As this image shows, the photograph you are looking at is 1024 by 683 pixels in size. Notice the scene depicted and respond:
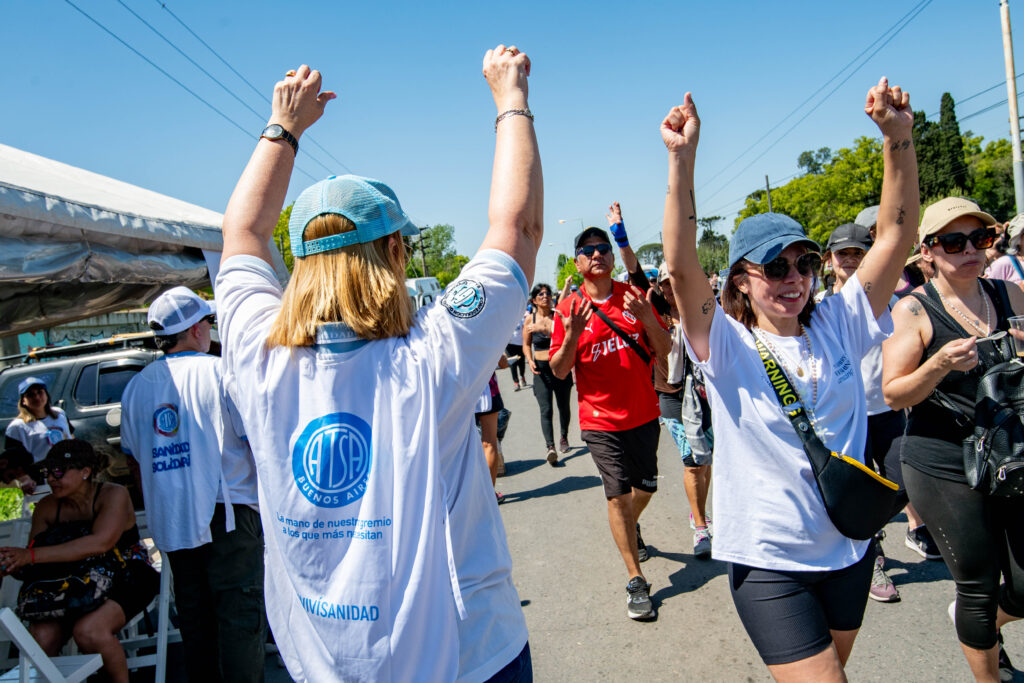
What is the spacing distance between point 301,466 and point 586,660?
9.97ft

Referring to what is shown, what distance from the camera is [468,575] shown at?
1.45 meters

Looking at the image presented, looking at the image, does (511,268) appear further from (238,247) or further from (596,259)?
(596,259)

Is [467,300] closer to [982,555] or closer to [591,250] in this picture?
[982,555]

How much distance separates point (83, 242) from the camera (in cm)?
376

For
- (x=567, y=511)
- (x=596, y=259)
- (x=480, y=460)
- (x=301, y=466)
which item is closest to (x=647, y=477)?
(x=596, y=259)

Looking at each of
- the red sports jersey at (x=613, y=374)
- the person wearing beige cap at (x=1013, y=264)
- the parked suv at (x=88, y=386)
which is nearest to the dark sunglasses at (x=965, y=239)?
the red sports jersey at (x=613, y=374)

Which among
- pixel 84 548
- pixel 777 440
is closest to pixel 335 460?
pixel 777 440

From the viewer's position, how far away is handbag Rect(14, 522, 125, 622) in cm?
370

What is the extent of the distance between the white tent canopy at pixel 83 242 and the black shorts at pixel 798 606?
2.85m

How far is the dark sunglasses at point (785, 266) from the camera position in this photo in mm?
2439

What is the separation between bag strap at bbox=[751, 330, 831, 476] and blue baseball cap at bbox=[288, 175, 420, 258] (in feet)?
4.98

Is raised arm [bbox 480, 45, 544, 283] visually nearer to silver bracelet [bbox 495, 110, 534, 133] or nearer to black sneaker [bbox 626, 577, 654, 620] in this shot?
silver bracelet [bbox 495, 110, 534, 133]

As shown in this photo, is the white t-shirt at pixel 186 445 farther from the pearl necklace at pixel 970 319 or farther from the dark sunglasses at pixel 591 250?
the pearl necklace at pixel 970 319

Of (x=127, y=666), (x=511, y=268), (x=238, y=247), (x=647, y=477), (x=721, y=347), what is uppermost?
(x=238, y=247)
